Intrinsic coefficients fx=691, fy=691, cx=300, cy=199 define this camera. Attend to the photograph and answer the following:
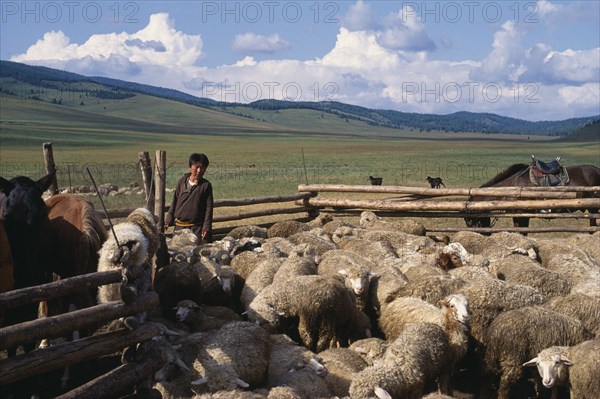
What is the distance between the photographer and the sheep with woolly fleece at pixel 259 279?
942 cm

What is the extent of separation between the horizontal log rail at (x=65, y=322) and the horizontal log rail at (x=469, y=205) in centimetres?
1035

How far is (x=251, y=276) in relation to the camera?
9.88 metres

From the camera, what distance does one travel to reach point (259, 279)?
9.69 metres

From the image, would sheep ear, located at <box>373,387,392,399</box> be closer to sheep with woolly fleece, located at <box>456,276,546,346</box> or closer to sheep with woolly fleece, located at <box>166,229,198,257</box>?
sheep with woolly fleece, located at <box>456,276,546,346</box>

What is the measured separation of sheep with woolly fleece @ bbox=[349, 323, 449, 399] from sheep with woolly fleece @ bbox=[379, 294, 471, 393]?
0.42ft

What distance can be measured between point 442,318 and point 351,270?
1679mm

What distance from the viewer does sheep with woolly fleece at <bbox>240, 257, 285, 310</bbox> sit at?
9.42 metres

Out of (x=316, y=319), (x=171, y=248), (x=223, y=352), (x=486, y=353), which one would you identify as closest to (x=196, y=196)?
(x=171, y=248)

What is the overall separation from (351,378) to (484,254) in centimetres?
558

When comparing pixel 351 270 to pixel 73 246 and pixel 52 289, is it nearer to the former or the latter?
pixel 73 246

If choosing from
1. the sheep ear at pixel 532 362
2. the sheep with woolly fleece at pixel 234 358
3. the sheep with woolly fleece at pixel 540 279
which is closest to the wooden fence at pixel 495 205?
the sheep with woolly fleece at pixel 540 279

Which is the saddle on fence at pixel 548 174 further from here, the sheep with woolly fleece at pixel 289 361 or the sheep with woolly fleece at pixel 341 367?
the sheep with woolly fleece at pixel 289 361

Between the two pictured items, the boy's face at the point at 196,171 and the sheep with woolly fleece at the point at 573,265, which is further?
the boy's face at the point at 196,171

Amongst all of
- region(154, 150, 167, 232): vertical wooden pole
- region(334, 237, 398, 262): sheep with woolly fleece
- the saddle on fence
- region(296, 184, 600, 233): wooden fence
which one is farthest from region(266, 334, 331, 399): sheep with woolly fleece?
the saddle on fence
